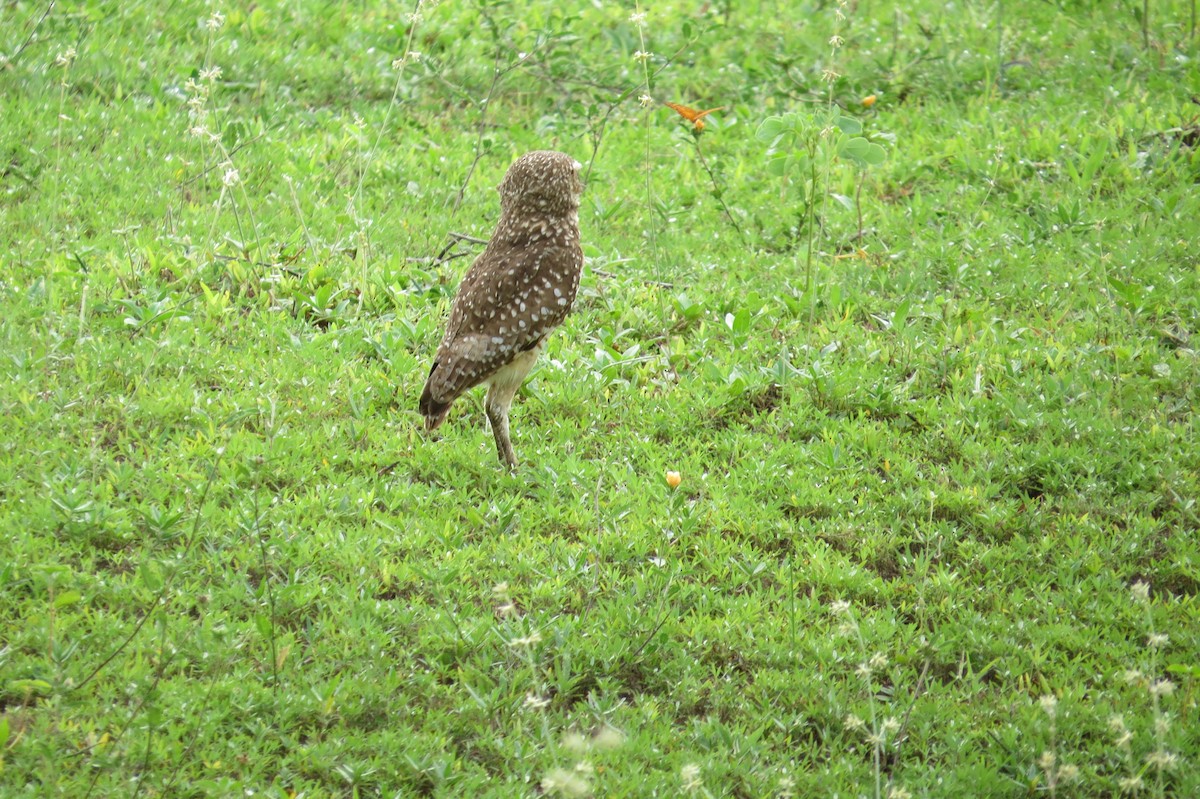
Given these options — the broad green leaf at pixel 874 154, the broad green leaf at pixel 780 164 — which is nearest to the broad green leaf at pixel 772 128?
the broad green leaf at pixel 780 164

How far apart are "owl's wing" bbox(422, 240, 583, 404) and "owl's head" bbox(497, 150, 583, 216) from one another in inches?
9.4

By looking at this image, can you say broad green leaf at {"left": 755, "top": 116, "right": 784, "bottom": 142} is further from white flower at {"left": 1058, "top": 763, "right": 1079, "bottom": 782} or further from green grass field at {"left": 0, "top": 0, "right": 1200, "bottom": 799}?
white flower at {"left": 1058, "top": 763, "right": 1079, "bottom": 782}

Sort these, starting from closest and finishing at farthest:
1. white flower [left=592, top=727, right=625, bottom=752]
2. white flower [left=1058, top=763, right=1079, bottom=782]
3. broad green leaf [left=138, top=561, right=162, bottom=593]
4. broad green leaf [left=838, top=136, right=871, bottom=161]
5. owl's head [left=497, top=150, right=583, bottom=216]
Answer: white flower [left=1058, top=763, right=1079, bottom=782] → white flower [left=592, top=727, right=625, bottom=752] → broad green leaf [left=138, top=561, right=162, bottom=593] → owl's head [left=497, top=150, right=583, bottom=216] → broad green leaf [left=838, top=136, right=871, bottom=161]

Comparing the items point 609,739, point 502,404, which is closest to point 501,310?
point 502,404

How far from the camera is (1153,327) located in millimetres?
7703

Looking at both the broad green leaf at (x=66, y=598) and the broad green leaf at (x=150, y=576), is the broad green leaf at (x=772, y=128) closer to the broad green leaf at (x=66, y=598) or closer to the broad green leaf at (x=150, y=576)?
the broad green leaf at (x=150, y=576)

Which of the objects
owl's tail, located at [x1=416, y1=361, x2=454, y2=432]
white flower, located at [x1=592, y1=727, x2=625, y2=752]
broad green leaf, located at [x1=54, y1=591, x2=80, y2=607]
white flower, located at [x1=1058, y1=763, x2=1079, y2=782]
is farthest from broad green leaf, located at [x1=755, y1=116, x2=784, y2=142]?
broad green leaf, located at [x1=54, y1=591, x2=80, y2=607]

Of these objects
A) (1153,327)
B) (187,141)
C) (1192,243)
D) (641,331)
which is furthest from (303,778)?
(1192,243)

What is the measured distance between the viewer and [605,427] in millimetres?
7098

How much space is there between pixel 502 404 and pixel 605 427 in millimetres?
810

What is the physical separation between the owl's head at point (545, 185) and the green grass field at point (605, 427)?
1.12 meters

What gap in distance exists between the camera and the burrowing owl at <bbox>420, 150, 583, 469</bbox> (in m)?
6.38

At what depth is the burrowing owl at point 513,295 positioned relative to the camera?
6379 millimetres

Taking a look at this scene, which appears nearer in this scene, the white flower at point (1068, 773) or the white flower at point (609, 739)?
the white flower at point (1068, 773)
